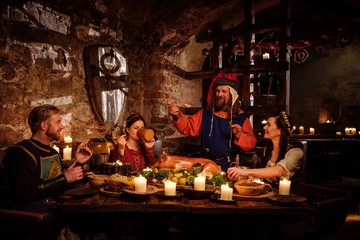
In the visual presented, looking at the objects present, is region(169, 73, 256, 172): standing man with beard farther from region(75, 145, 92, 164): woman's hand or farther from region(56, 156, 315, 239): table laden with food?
region(75, 145, 92, 164): woman's hand

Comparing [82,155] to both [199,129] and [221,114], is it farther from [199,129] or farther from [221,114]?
[221,114]

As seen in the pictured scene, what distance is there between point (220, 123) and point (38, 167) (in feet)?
8.77

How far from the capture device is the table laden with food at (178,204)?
2.40 m

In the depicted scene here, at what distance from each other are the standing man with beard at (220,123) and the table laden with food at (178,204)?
4.18 ft

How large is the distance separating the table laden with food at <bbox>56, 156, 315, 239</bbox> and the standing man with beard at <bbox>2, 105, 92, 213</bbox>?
165 mm

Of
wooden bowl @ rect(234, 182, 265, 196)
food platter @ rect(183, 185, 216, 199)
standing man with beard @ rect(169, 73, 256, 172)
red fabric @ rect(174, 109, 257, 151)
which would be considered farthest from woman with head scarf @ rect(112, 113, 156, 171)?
wooden bowl @ rect(234, 182, 265, 196)

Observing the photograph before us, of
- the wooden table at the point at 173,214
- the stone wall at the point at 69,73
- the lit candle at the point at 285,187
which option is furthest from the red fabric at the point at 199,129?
the lit candle at the point at 285,187

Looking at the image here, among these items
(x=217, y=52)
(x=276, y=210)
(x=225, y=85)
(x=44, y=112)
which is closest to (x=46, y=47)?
(x=44, y=112)

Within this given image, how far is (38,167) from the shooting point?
2.78m

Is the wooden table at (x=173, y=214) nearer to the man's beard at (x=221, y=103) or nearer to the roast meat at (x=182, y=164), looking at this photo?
the roast meat at (x=182, y=164)

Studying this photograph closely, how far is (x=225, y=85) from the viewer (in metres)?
4.70

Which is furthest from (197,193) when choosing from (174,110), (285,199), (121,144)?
(174,110)

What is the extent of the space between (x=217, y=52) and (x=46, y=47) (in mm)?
3152

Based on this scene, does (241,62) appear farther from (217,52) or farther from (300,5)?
(300,5)
